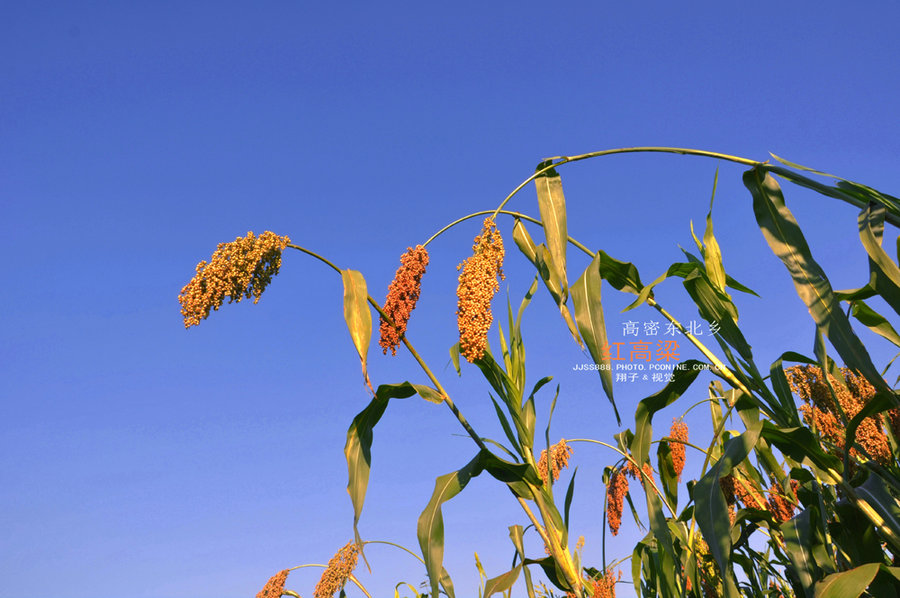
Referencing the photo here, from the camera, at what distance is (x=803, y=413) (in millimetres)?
2830

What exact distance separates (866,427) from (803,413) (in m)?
0.44

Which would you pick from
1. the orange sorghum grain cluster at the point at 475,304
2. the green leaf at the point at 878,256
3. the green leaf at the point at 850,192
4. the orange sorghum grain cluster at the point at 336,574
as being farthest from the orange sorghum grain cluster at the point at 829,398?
the orange sorghum grain cluster at the point at 336,574

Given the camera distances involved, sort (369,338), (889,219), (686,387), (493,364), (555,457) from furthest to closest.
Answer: (555,457), (493,364), (686,387), (369,338), (889,219)

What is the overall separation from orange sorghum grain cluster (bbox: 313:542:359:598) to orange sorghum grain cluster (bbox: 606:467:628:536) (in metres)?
1.54

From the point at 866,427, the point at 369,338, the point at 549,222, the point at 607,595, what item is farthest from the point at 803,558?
the point at 369,338

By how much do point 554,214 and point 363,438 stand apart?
113 cm

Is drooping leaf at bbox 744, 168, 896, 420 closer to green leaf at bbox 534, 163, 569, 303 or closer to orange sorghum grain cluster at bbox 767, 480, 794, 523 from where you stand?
green leaf at bbox 534, 163, 569, 303

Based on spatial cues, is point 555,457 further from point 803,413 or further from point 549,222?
point 549,222

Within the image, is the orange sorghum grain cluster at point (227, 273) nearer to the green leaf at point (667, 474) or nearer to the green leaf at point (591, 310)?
the green leaf at point (591, 310)

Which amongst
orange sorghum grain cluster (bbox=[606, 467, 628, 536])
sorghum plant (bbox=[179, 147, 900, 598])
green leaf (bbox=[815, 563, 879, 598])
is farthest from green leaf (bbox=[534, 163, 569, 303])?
orange sorghum grain cluster (bbox=[606, 467, 628, 536])

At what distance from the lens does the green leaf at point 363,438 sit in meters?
2.49

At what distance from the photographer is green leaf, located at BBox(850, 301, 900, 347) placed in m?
2.47

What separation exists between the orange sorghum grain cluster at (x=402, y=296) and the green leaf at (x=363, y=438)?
0.16 m

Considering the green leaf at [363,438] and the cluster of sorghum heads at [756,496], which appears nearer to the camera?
the green leaf at [363,438]
